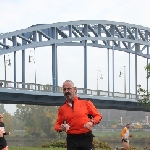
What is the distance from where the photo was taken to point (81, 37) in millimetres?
51250


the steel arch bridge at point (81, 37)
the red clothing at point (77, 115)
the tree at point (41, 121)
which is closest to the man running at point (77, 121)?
the red clothing at point (77, 115)

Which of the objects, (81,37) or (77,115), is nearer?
(77,115)

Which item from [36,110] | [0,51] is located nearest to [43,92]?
[0,51]

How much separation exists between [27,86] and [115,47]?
19.6 metres

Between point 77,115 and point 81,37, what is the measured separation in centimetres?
4481

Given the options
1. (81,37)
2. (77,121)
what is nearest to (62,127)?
(77,121)

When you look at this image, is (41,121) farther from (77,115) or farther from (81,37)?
(77,115)

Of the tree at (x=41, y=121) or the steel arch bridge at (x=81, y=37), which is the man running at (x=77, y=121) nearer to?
the steel arch bridge at (x=81, y=37)

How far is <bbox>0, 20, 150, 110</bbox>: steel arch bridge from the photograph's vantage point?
46438 mm

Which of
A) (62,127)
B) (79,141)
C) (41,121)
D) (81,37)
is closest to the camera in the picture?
(62,127)

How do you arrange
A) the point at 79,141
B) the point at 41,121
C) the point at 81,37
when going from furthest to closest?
1. the point at 41,121
2. the point at 81,37
3. the point at 79,141

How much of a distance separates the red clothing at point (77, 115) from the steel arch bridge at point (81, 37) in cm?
3452

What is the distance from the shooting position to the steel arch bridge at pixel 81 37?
1828 inches

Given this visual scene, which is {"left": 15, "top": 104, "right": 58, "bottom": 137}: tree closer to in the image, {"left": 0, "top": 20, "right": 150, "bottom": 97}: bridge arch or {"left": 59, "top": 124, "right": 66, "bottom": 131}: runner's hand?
{"left": 0, "top": 20, "right": 150, "bottom": 97}: bridge arch
